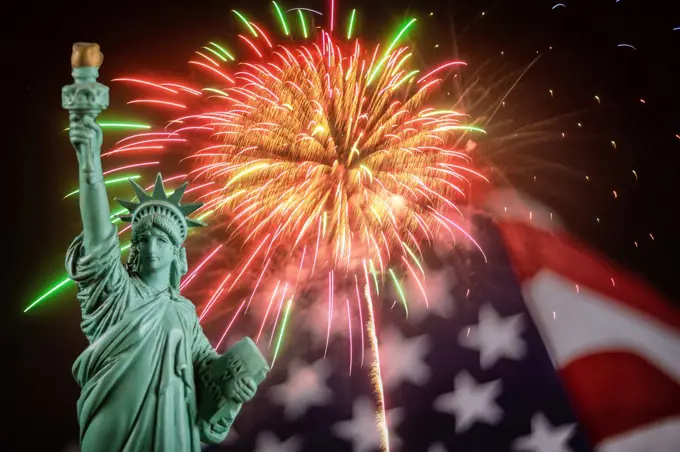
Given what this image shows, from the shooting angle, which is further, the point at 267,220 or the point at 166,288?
the point at 267,220

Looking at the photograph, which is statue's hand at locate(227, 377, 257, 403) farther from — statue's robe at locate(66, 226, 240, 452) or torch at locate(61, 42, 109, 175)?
torch at locate(61, 42, 109, 175)

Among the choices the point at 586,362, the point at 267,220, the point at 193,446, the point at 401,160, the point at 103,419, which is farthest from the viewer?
the point at 586,362

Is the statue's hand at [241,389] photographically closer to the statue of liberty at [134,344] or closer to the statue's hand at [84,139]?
the statue of liberty at [134,344]

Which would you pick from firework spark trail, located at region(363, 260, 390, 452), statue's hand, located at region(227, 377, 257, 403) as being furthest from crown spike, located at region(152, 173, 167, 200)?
firework spark trail, located at region(363, 260, 390, 452)

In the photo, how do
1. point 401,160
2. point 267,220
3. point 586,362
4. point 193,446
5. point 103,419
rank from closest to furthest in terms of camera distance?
point 103,419 < point 193,446 < point 267,220 < point 401,160 < point 586,362

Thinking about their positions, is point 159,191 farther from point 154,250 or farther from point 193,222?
point 154,250

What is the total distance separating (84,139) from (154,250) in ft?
3.32

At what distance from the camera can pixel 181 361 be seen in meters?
4.66

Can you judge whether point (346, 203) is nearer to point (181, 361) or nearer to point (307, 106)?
point (307, 106)

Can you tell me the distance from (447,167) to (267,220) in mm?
4467

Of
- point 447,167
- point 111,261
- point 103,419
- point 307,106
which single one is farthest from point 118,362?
point 447,167

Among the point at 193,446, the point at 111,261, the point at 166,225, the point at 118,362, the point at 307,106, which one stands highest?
the point at 307,106

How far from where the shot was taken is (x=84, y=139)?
433 centimetres

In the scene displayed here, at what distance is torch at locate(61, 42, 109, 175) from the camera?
4309 mm
